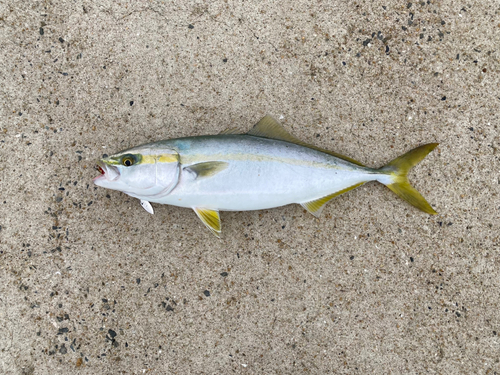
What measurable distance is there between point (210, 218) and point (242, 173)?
0.42m

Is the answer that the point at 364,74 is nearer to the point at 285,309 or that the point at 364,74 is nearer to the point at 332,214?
the point at 332,214

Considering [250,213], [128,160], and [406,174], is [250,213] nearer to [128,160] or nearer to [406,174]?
[128,160]

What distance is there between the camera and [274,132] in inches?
96.8

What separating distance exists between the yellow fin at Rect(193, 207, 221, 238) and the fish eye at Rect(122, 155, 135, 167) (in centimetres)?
55

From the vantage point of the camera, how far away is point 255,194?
7.74ft

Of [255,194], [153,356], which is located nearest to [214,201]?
[255,194]

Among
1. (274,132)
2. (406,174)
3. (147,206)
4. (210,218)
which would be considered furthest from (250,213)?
(406,174)

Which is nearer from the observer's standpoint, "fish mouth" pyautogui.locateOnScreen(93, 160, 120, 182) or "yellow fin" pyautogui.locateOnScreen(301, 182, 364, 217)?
"fish mouth" pyautogui.locateOnScreen(93, 160, 120, 182)

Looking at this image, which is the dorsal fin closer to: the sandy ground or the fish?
the fish

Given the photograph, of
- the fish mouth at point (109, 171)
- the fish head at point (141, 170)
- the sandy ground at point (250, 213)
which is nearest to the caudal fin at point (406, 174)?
the sandy ground at point (250, 213)

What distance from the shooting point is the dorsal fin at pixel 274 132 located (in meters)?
2.44

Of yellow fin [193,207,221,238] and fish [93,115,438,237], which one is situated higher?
fish [93,115,438,237]

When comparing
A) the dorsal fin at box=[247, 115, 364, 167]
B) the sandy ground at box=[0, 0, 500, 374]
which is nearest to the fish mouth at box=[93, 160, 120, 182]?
the sandy ground at box=[0, 0, 500, 374]

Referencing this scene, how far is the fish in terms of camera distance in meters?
2.26
